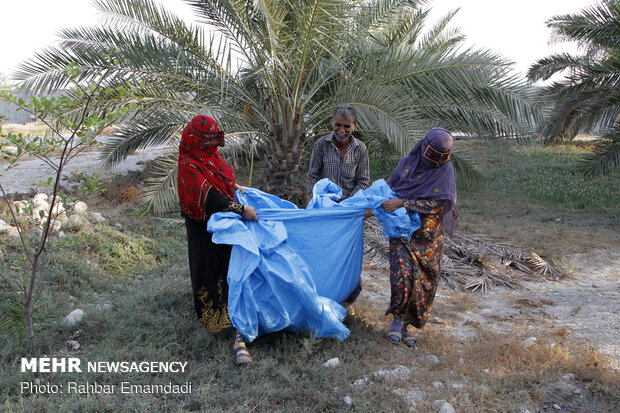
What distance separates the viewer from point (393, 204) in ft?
10.5

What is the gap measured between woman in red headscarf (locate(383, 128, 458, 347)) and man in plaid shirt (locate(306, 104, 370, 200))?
429 mm

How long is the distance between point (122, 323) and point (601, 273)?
15.8 feet

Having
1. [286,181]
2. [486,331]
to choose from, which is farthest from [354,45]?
[486,331]

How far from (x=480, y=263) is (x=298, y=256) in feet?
9.88

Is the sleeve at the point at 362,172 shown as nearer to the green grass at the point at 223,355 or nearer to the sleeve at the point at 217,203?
the green grass at the point at 223,355

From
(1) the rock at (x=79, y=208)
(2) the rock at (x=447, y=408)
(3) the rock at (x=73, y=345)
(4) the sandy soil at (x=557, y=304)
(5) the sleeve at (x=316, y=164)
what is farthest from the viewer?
(1) the rock at (x=79, y=208)

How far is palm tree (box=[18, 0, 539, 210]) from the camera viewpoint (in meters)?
5.30

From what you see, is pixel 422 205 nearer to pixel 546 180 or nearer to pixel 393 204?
pixel 393 204

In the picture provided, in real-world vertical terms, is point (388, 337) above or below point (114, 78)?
below

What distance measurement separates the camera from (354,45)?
5.96 metres

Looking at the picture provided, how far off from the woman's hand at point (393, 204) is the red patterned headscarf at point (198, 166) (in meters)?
1.09

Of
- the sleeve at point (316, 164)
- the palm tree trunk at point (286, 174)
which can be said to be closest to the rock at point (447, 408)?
the sleeve at point (316, 164)

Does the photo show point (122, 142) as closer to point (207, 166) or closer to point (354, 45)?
point (354, 45)

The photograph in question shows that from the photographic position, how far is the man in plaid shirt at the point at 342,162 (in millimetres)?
3705
